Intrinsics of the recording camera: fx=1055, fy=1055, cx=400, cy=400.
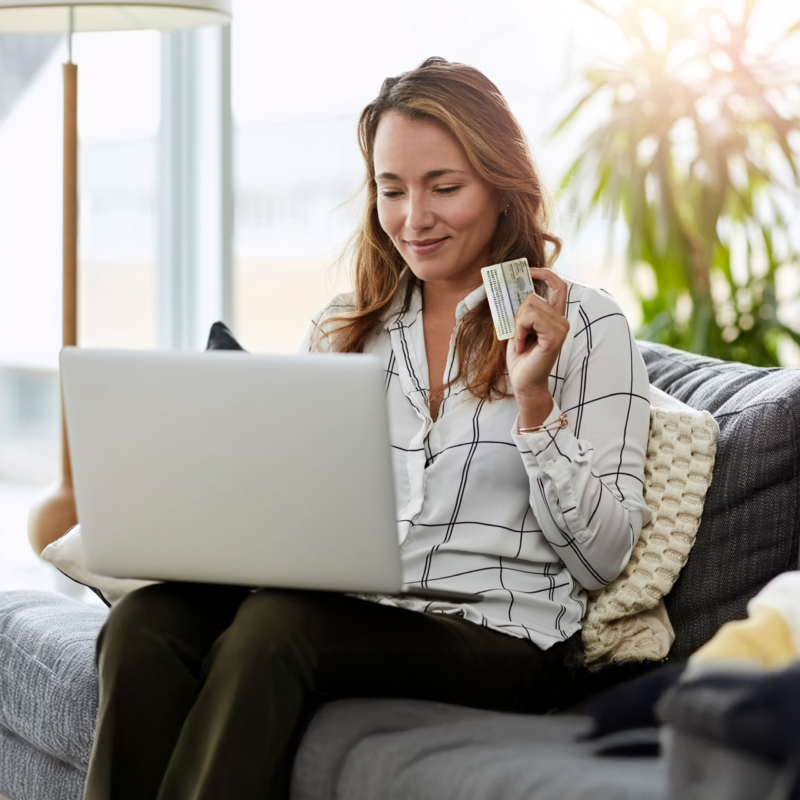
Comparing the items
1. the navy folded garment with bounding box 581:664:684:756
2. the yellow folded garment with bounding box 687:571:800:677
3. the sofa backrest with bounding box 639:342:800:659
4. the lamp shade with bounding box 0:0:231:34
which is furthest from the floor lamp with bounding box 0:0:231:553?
the yellow folded garment with bounding box 687:571:800:677

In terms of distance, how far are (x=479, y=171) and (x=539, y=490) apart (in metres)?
0.50

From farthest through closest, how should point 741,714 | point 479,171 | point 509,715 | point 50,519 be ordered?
point 50,519 < point 479,171 < point 509,715 < point 741,714

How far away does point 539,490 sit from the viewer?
4.34 feet

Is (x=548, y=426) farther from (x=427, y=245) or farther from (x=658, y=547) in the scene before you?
(x=427, y=245)

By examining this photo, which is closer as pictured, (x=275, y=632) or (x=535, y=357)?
(x=275, y=632)

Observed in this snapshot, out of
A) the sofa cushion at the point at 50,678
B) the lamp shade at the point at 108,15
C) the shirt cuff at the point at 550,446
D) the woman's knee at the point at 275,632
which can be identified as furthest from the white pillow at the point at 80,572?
the lamp shade at the point at 108,15

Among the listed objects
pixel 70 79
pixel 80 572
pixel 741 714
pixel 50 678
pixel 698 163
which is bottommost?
pixel 50 678

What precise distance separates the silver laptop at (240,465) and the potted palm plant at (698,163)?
2089 millimetres

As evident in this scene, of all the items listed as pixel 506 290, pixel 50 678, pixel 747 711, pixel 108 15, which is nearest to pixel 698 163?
pixel 108 15

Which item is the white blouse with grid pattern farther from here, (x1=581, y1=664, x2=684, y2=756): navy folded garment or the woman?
(x1=581, y1=664, x2=684, y2=756): navy folded garment

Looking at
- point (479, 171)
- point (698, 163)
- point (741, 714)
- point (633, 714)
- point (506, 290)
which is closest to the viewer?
point (741, 714)

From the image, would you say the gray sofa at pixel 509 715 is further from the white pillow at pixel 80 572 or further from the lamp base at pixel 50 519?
the lamp base at pixel 50 519

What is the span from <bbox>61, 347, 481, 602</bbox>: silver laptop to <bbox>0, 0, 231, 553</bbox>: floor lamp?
4.68 ft

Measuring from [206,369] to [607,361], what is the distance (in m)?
0.61
